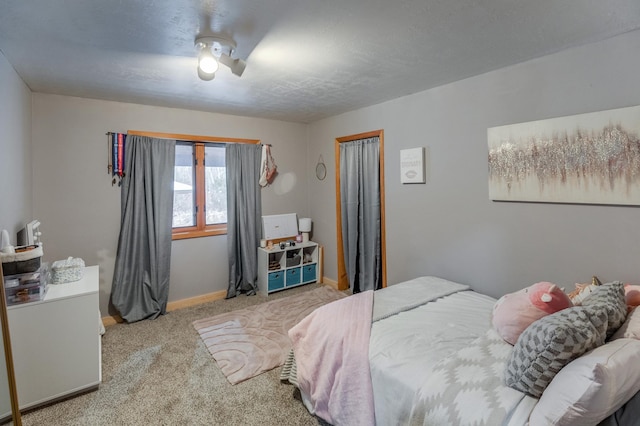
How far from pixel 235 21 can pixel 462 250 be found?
2.49m

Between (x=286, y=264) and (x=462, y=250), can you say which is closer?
(x=462, y=250)

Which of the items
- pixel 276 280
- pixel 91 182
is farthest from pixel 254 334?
pixel 91 182

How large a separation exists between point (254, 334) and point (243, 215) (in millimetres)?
1573

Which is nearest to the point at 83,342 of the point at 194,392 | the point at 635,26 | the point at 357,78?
the point at 194,392

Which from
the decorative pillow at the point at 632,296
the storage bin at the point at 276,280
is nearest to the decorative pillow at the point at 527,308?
the decorative pillow at the point at 632,296

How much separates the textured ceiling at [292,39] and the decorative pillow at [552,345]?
4.95 ft

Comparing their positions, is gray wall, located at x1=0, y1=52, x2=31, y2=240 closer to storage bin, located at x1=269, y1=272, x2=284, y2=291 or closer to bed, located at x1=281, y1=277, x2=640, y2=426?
bed, located at x1=281, y1=277, x2=640, y2=426

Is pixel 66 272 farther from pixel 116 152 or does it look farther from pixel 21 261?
pixel 116 152

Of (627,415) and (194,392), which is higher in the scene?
(627,415)

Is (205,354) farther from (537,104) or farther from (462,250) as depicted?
(537,104)

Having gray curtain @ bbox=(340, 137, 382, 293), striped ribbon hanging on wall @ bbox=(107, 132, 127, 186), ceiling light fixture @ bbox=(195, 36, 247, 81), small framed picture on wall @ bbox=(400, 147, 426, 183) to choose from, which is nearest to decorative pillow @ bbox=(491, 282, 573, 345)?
small framed picture on wall @ bbox=(400, 147, 426, 183)

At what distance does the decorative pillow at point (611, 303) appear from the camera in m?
1.33

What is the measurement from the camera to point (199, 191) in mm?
3857

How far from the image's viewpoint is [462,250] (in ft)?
9.22
